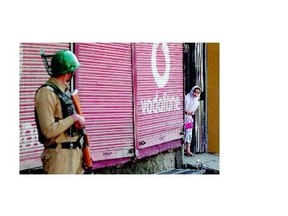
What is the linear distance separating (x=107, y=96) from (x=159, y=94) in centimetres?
48

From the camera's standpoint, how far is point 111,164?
448cm

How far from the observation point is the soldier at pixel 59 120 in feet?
13.9

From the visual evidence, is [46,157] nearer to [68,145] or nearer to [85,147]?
[68,145]

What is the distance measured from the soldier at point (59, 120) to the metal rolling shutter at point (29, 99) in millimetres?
51

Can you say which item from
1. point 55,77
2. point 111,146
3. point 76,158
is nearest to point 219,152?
point 111,146

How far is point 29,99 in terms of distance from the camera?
4285 millimetres

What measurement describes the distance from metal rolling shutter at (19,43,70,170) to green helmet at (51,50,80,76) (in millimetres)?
82

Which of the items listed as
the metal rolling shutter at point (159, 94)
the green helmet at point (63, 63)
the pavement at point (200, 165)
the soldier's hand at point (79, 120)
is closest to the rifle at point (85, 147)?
the soldier's hand at point (79, 120)

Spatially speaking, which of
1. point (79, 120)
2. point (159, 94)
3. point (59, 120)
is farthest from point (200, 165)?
point (59, 120)

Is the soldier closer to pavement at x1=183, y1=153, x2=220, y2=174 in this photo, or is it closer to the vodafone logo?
the vodafone logo

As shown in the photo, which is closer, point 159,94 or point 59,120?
point 59,120

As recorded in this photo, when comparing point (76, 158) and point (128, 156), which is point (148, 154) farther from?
point (76, 158)

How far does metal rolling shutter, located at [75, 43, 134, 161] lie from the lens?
438 cm

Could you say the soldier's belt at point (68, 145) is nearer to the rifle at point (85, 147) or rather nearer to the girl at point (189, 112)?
the rifle at point (85, 147)
